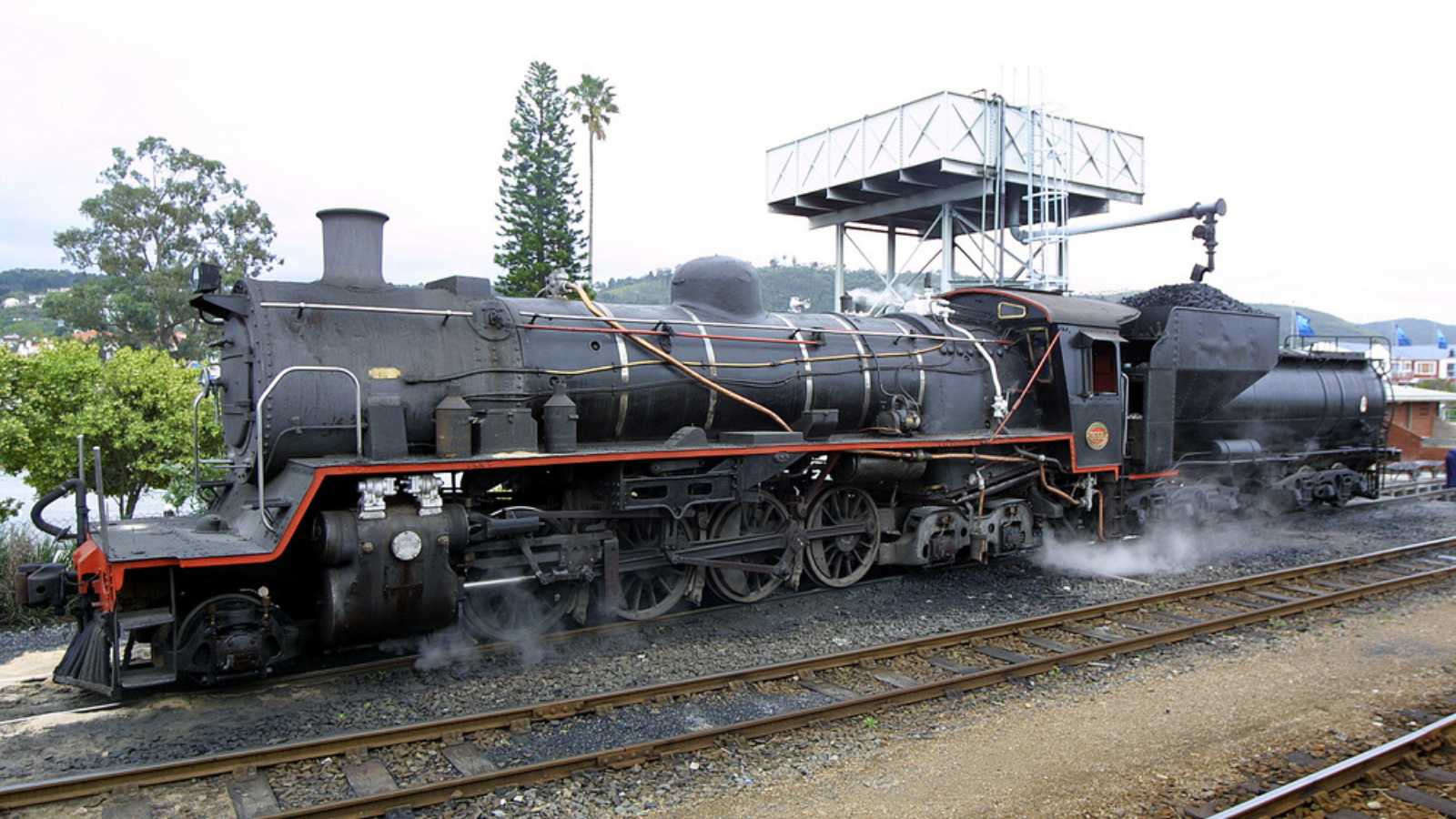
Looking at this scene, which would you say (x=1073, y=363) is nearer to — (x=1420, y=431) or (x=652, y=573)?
(x=652, y=573)

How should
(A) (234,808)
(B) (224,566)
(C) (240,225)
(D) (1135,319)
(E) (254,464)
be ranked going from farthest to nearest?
(C) (240,225) < (D) (1135,319) < (E) (254,464) < (B) (224,566) < (A) (234,808)

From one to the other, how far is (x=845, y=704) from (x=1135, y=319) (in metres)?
8.78

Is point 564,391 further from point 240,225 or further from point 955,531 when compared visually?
point 240,225

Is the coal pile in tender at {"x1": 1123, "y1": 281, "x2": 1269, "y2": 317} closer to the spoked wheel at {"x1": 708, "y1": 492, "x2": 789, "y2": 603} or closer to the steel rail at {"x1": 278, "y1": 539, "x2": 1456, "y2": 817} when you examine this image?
the steel rail at {"x1": 278, "y1": 539, "x2": 1456, "y2": 817}

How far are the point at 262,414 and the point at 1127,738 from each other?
675 centimetres

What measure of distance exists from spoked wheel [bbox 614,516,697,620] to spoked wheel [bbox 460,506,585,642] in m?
0.56

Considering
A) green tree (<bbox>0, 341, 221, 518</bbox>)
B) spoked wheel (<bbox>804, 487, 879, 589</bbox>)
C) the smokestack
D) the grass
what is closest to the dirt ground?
spoked wheel (<bbox>804, 487, 879, 589</bbox>)

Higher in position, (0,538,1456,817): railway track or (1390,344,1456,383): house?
(1390,344,1456,383): house

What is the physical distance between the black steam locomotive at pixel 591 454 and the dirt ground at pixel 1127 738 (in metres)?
3.16

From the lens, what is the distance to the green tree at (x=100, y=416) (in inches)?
460

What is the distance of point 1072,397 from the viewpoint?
449 inches

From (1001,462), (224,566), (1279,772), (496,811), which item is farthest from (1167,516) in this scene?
(224,566)

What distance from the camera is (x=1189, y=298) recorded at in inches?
531

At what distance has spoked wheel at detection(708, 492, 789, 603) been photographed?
9.27 m
